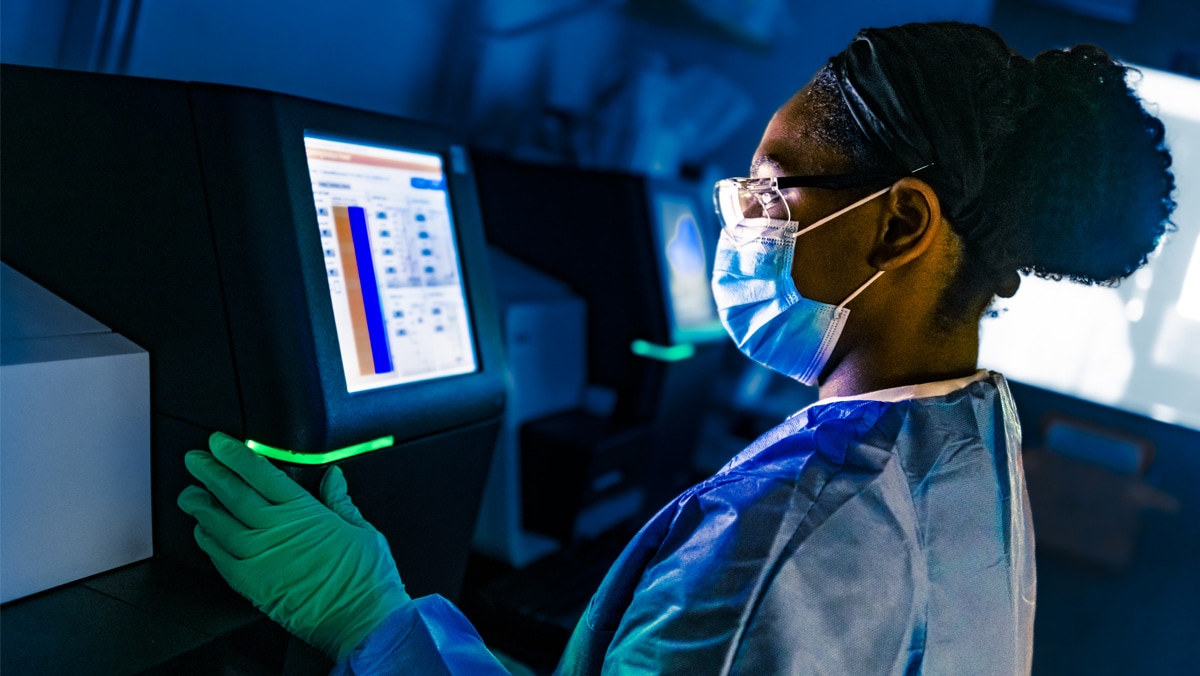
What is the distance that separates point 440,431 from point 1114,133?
0.74 meters

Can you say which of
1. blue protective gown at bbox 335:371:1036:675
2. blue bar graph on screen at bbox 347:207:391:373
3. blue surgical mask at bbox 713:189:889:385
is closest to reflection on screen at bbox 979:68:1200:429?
blue surgical mask at bbox 713:189:889:385

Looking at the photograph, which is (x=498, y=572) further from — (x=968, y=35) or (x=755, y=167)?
(x=968, y=35)

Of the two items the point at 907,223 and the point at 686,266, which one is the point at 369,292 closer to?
the point at 907,223

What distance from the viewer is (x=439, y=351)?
43.4 inches

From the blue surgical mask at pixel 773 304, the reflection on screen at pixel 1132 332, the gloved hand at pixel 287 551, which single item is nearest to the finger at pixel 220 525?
the gloved hand at pixel 287 551

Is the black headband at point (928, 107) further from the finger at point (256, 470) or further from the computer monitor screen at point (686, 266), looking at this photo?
the computer monitor screen at point (686, 266)

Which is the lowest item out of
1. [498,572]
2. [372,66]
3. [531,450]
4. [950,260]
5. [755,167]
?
[498,572]

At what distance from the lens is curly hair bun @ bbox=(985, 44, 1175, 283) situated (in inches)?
31.6

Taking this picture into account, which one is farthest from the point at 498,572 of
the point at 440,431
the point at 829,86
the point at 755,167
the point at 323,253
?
the point at 829,86

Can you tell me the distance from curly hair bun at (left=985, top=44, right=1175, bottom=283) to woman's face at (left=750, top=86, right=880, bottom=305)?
0.12 metres

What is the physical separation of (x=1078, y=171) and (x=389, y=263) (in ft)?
2.28

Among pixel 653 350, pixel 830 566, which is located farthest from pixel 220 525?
pixel 653 350

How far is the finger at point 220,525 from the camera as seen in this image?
0.85m

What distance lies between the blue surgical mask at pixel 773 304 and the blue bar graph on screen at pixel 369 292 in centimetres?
37
